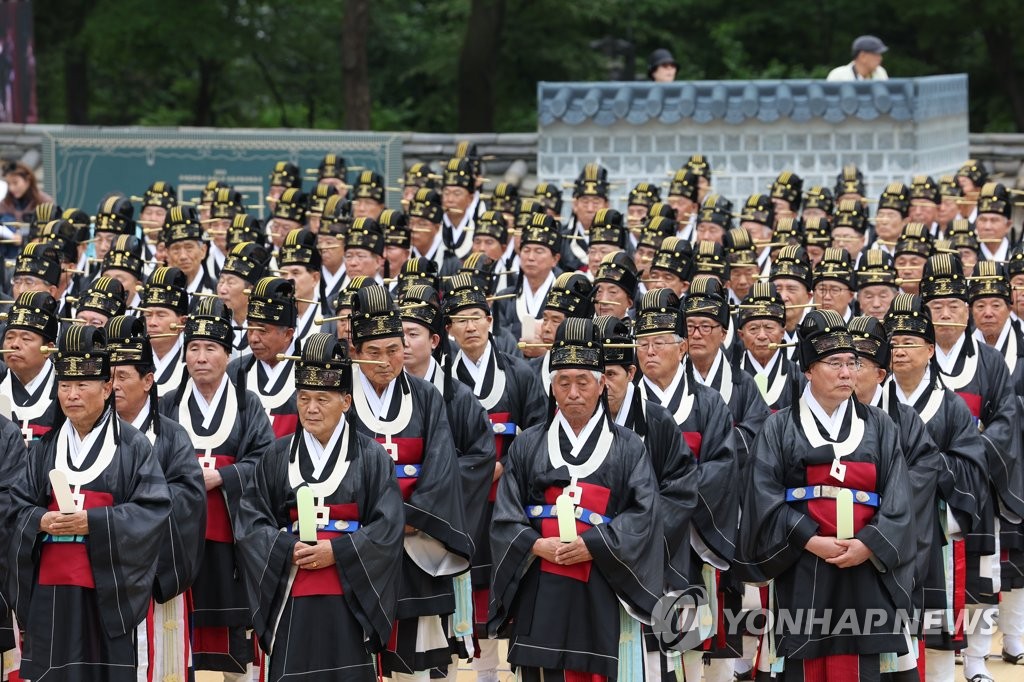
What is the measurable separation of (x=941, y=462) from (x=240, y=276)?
469 cm

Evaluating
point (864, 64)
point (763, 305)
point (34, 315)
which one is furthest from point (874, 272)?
point (864, 64)

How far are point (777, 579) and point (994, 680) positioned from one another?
7.36ft

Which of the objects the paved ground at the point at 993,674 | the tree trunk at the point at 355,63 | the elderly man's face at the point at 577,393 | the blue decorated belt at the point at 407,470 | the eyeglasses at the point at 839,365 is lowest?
the paved ground at the point at 993,674

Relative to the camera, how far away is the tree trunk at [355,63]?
21438mm

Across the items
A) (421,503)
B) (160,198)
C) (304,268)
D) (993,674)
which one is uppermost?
(160,198)

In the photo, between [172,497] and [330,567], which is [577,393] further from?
[172,497]

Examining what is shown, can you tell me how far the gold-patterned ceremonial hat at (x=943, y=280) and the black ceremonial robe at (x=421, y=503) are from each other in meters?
3.19

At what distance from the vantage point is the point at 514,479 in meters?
7.59

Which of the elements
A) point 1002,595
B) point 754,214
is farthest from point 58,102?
point 1002,595

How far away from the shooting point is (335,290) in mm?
11898

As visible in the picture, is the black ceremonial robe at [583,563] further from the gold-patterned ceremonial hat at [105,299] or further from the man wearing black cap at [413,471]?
the gold-patterned ceremonial hat at [105,299]

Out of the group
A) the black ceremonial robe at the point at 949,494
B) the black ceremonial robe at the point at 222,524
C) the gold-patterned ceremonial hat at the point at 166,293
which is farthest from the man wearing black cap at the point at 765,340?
the gold-patterned ceremonial hat at the point at 166,293

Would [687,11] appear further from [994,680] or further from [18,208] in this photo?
[994,680]

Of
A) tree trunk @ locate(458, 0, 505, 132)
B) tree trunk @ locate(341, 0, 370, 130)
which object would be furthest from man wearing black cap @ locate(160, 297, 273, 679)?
tree trunk @ locate(458, 0, 505, 132)
